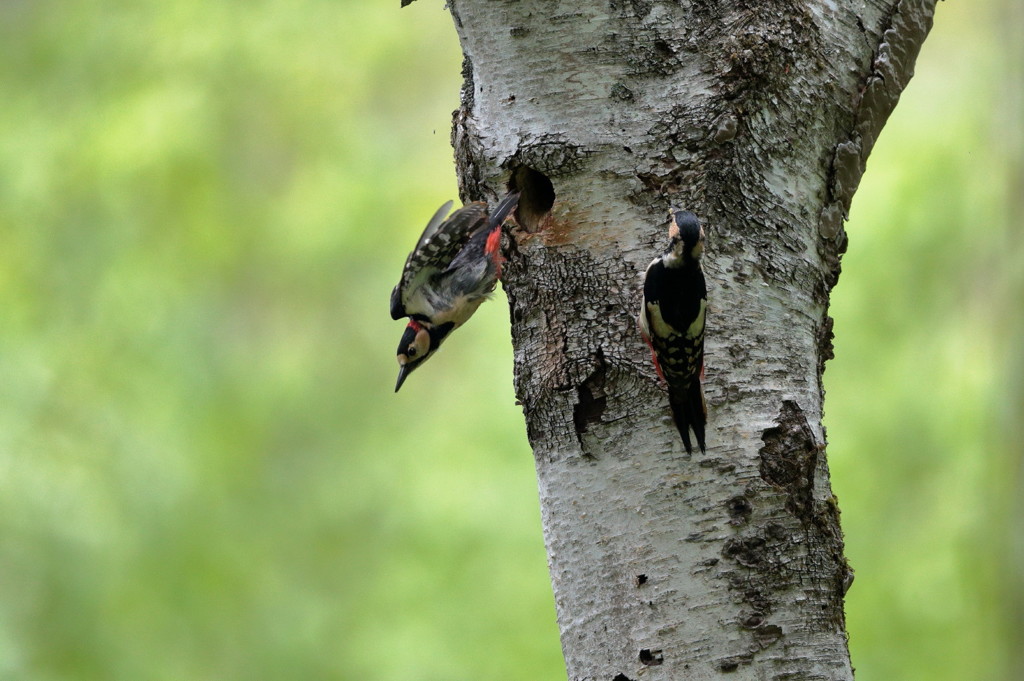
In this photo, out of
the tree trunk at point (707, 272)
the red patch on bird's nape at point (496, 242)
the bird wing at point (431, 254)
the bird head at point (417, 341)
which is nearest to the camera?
the tree trunk at point (707, 272)

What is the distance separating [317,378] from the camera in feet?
24.8

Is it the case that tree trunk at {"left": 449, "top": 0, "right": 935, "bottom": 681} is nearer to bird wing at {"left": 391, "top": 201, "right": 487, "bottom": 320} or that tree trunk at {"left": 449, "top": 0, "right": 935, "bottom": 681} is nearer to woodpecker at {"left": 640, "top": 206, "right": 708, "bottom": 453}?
woodpecker at {"left": 640, "top": 206, "right": 708, "bottom": 453}

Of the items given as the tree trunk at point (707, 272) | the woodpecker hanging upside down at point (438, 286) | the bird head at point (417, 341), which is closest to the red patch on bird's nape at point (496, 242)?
the tree trunk at point (707, 272)

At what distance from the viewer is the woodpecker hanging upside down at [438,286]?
4.16m

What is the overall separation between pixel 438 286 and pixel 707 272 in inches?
90.9

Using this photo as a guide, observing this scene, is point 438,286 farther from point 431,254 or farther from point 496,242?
point 496,242

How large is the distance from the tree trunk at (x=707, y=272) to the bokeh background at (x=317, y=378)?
2.78m

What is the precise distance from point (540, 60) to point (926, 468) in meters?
4.23

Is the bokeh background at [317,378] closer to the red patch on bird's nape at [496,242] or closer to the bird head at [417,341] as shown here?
the bird head at [417,341]

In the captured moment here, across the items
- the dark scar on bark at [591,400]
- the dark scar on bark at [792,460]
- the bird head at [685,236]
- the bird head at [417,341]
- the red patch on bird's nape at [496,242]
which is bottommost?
the dark scar on bark at [792,460]

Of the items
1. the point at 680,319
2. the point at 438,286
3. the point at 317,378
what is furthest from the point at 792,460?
the point at 317,378

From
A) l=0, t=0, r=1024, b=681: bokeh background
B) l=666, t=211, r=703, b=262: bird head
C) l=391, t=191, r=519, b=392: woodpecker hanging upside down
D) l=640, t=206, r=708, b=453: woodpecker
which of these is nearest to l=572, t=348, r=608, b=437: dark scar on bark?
l=640, t=206, r=708, b=453: woodpecker

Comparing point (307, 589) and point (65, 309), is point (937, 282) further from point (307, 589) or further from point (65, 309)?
point (65, 309)

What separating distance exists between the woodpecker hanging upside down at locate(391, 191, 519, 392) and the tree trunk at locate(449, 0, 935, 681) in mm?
1333
